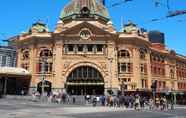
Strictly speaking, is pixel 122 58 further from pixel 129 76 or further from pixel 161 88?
pixel 161 88

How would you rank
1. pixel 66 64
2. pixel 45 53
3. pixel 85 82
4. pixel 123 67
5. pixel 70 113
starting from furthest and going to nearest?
pixel 45 53 → pixel 123 67 → pixel 66 64 → pixel 85 82 → pixel 70 113

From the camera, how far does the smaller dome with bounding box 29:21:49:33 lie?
7731 centimetres

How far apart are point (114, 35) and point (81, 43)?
747 centimetres

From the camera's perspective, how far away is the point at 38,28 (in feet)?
260

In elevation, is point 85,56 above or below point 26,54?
below

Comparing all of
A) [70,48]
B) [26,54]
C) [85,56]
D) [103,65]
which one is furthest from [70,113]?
[26,54]

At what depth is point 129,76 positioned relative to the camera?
73.5m

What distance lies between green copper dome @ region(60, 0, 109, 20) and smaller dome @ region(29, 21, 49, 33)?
4843 millimetres

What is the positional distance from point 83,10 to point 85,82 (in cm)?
1815

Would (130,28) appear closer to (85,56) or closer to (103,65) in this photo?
(103,65)

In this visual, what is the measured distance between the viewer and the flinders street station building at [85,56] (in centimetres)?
7144

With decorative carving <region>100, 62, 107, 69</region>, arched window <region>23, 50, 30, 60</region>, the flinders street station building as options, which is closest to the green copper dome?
the flinders street station building

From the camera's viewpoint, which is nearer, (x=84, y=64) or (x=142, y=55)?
(x=84, y=64)

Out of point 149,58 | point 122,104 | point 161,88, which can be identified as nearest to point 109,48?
point 149,58
